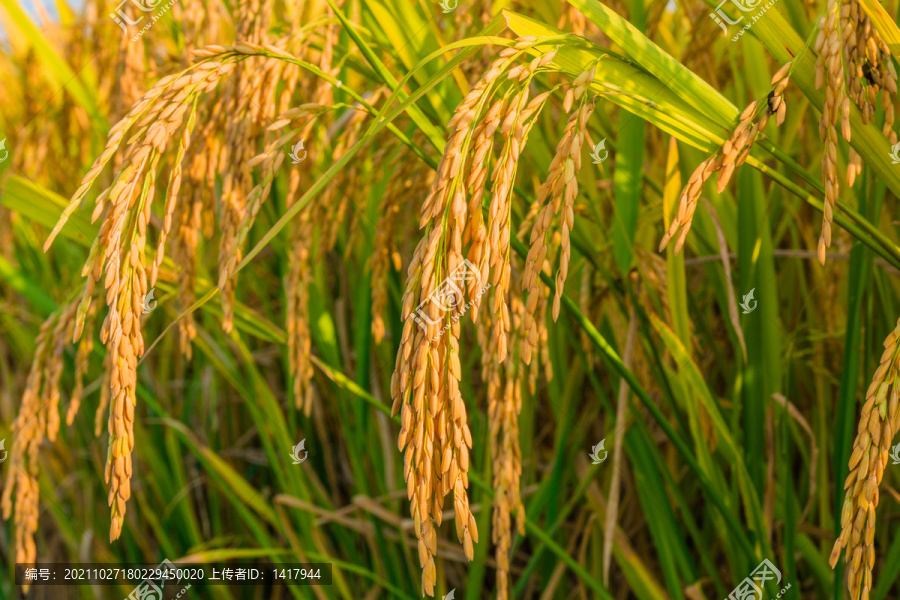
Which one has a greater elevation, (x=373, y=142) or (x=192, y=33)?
(x=192, y=33)

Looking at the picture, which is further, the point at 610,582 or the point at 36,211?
the point at 610,582

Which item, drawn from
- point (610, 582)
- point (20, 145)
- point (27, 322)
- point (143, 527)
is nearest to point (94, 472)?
point (143, 527)

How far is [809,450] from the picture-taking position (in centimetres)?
Answer: 138

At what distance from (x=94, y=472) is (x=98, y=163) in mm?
1568

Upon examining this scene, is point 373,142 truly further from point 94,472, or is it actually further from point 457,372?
point 94,472
